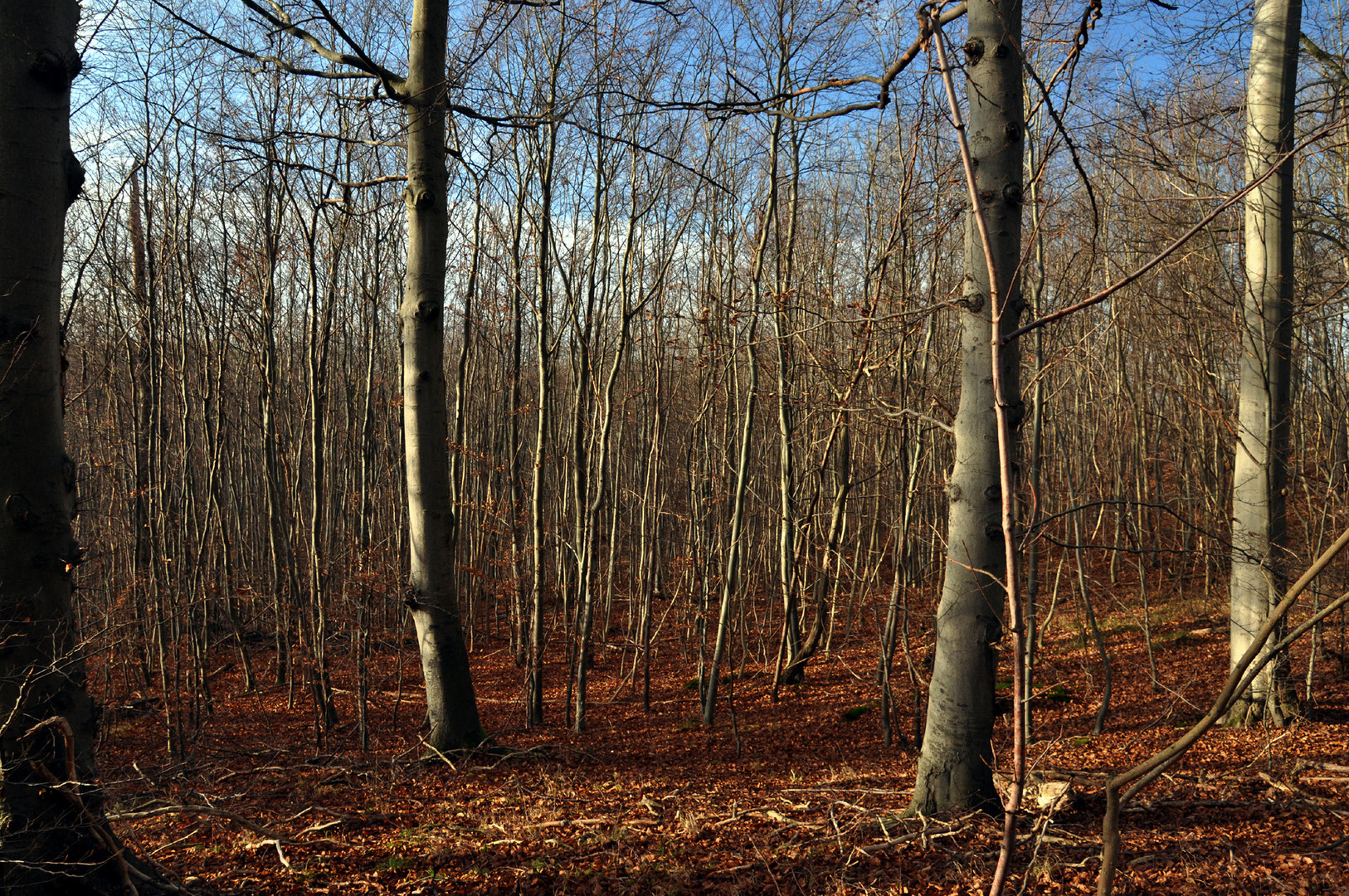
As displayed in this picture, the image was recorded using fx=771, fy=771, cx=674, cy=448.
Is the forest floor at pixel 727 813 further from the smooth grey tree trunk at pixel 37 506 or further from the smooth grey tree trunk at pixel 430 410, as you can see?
the smooth grey tree trunk at pixel 430 410

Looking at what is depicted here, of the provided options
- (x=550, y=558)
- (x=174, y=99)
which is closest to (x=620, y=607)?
(x=550, y=558)

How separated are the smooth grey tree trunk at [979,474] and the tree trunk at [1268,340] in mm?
3361

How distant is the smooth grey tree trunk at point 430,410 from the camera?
19.1 feet

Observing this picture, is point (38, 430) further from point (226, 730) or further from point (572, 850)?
point (226, 730)

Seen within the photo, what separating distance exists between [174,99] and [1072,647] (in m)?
13.5

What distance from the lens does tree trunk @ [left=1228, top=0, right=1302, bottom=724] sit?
563cm

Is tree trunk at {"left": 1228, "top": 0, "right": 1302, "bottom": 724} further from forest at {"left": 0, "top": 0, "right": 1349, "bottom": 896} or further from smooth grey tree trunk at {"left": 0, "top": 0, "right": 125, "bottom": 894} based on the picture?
smooth grey tree trunk at {"left": 0, "top": 0, "right": 125, "bottom": 894}

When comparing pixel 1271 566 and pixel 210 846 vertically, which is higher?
pixel 1271 566

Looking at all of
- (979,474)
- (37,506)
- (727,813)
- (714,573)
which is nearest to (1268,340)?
(979,474)

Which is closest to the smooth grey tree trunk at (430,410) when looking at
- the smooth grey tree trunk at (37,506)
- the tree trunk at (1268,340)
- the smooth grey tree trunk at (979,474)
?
the smooth grey tree trunk at (37,506)

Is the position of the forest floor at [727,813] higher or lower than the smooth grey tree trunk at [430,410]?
lower

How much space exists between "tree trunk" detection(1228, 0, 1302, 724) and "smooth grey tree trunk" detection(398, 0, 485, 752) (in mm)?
5856

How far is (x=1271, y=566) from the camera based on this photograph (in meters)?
5.41

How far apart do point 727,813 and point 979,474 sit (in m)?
2.54
